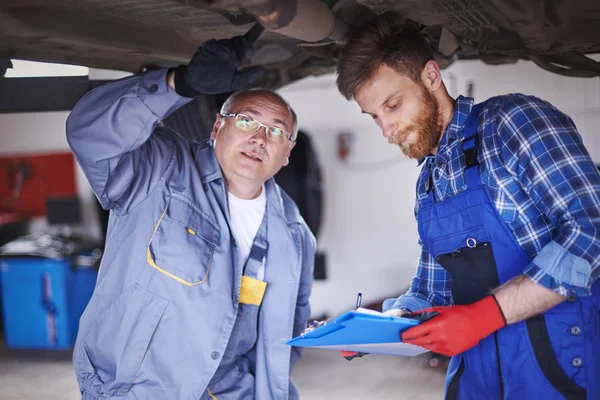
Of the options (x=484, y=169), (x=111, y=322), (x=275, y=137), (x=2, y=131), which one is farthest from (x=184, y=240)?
(x=2, y=131)

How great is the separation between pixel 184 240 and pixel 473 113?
851mm

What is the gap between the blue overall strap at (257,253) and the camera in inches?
70.6

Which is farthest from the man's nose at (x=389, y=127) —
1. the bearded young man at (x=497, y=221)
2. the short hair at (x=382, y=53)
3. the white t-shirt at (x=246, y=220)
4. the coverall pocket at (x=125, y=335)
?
the coverall pocket at (x=125, y=335)

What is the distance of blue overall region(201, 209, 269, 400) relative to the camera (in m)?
1.74

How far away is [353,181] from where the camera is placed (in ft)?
16.3

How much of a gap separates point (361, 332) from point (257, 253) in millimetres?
643

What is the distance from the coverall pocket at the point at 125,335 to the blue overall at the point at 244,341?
269 millimetres

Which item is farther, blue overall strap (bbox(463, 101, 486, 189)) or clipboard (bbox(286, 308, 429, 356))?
blue overall strap (bbox(463, 101, 486, 189))

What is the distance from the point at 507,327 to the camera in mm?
1384

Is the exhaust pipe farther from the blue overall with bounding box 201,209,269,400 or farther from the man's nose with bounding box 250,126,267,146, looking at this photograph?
the blue overall with bounding box 201,209,269,400

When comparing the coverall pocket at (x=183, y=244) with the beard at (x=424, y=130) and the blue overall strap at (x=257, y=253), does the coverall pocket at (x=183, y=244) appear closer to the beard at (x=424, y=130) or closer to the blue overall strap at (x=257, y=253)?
the blue overall strap at (x=257, y=253)

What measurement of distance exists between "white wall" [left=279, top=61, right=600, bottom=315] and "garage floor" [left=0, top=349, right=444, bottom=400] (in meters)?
0.72

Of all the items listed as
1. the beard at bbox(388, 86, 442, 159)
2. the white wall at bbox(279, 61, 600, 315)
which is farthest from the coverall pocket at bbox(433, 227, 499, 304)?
the white wall at bbox(279, 61, 600, 315)

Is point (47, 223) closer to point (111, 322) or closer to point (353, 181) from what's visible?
point (353, 181)
